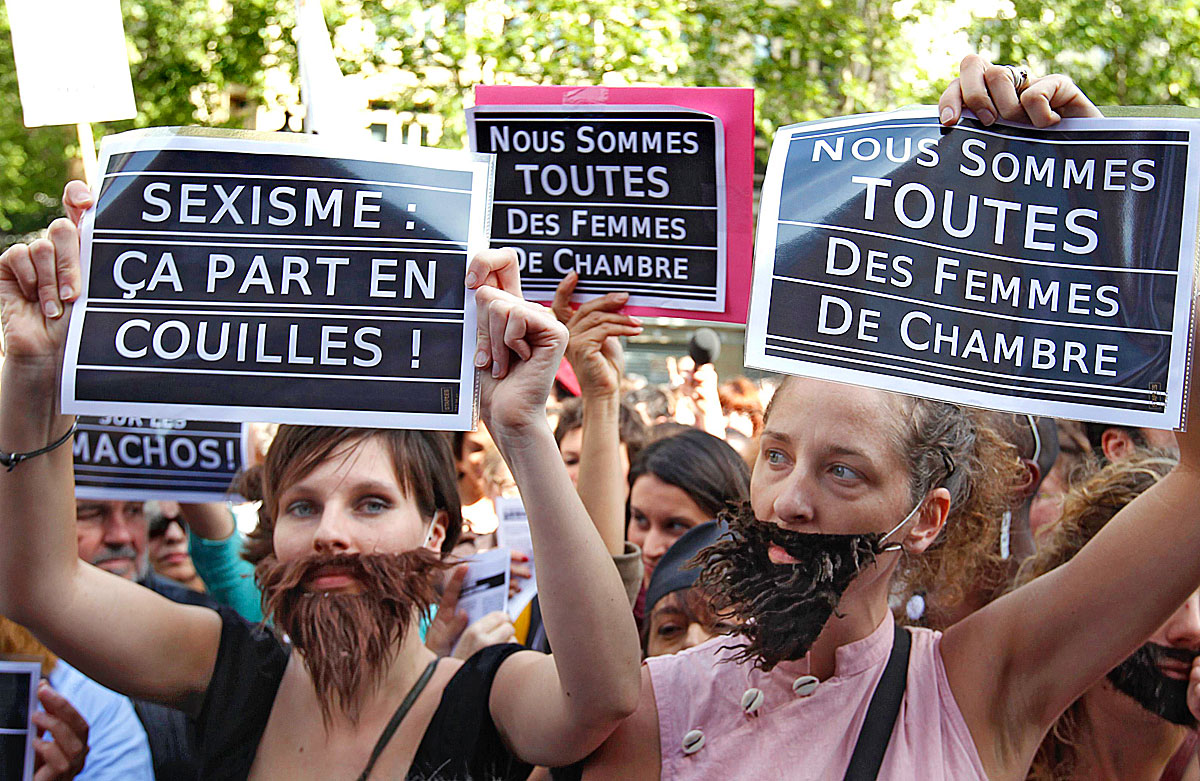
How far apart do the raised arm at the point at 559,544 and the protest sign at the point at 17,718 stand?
1.14m

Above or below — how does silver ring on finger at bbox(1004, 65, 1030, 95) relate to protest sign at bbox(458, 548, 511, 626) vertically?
above

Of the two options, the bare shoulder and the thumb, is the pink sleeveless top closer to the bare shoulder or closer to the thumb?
the bare shoulder

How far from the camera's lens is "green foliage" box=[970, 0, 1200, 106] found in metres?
11.5

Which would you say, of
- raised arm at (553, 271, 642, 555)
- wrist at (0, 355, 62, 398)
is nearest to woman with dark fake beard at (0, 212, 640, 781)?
wrist at (0, 355, 62, 398)

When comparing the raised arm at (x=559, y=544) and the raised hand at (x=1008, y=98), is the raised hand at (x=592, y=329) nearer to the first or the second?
the raised arm at (x=559, y=544)

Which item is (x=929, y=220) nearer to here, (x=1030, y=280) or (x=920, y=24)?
(x=1030, y=280)

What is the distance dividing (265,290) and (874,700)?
1.25m

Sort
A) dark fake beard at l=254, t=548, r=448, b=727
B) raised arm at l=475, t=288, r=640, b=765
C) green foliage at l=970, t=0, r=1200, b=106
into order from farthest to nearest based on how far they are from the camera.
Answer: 1. green foliage at l=970, t=0, r=1200, b=106
2. dark fake beard at l=254, t=548, r=448, b=727
3. raised arm at l=475, t=288, r=640, b=765

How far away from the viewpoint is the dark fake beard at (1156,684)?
2244mm

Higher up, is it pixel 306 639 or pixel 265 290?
pixel 265 290

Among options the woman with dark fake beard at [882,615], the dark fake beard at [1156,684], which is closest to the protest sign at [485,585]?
the woman with dark fake beard at [882,615]

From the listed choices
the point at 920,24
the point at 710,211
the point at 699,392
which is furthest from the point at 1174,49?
the point at 710,211

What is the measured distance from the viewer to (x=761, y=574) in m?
2.07

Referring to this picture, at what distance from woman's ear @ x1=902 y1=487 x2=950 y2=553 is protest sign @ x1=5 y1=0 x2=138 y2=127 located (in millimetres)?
1867
